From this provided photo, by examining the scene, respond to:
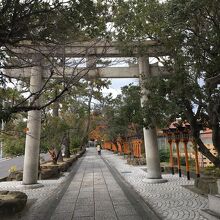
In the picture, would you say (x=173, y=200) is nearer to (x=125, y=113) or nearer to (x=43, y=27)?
(x=125, y=113)

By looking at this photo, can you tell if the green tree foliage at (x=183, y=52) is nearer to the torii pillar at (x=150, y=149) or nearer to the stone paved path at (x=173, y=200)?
the stone paved path at (x=173, y=200)

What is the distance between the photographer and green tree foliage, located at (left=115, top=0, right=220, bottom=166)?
28.1ft

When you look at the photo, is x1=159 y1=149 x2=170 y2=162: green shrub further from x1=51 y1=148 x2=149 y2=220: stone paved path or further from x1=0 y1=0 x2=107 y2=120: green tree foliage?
x1=0 y1=0 x2=107 y2=120: green tree foliage

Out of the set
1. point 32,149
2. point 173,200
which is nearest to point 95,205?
point 173,200

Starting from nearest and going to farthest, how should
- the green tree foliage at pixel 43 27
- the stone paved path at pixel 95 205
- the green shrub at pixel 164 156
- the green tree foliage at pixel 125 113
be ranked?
the green tree foliage at pixel 43 27 < the stone paved path at pixel 95 205 < the green tree foliage at pixel 125 113 < the green shrub at pixel 164 156

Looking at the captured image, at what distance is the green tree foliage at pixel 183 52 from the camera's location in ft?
28.1

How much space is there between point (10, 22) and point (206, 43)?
17.0ft

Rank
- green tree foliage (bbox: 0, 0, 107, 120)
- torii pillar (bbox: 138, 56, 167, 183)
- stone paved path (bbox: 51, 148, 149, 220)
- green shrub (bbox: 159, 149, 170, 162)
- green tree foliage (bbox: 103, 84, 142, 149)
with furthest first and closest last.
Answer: green shrub (bbox: 159, 149, 170, 162) < torii pillar (bbox: 138, 56, 167, 183) < green tree foliage (bbox: 103, 84, 142, 149) < stone paved path (bbox: 51, 148, 149, 220) < green tree foliage (bbox: 0, 0, 107, 120)

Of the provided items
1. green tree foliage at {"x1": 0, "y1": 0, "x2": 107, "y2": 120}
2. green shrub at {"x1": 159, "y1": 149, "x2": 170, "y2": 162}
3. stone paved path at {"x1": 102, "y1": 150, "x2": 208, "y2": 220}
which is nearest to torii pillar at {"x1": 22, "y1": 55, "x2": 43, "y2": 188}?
stone paved path at {"x1": 102, "y1": 150, "x2": 208, "y2": 220}

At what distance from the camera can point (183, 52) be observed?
32.7 ft

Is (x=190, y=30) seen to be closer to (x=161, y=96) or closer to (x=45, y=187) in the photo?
(x=161, y=96)

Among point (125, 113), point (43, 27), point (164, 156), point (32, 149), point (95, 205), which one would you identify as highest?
point (43, 27)

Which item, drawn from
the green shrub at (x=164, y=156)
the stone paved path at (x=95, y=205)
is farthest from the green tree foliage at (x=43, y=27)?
the green shrub at (x=164, y=156)

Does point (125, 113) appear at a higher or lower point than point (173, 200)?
higher
